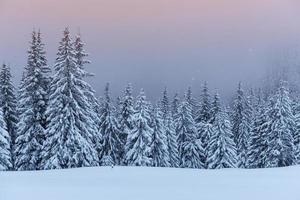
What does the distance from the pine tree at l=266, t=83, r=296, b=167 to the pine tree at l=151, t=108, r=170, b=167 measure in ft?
33.5

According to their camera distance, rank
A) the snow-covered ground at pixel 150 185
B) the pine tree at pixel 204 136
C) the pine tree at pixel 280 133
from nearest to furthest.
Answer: the snow-covered ground at pixel 150 185 < the pine tree at pixel 280 133 < the pine tree at pixel 204 136

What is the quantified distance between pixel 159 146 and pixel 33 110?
16.8m

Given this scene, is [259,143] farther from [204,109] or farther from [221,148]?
[204,109]

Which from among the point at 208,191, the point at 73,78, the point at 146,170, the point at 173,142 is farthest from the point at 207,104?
the point at 208,191

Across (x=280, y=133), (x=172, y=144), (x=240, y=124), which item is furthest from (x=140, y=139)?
(x=240, y=124)

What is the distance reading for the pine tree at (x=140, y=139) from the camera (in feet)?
132

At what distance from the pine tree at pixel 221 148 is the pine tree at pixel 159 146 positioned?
15.4ft

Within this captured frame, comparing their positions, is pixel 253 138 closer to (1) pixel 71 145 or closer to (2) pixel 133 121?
(2) pixel 133 121

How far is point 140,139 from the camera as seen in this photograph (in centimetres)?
4116

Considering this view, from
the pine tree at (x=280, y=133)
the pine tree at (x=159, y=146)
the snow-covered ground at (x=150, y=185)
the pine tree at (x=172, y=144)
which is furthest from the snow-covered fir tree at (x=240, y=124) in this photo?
the snow-covered ground at (x=150, y=185)

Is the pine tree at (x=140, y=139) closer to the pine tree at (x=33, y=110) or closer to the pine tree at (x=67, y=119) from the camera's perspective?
the pine tree at (x=67, y=119)

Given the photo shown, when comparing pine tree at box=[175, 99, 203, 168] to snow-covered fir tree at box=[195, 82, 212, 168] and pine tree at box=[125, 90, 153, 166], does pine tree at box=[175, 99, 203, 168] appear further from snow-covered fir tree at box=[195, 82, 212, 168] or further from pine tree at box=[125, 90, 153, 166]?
pine tree at box=[125, 90, 153, 166]

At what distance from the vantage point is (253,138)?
1843 inches

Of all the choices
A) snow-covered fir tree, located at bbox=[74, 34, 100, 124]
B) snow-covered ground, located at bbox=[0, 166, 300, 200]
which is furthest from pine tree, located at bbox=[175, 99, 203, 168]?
snow-covered ground, located at bbox=[0, 166, 300, 200]
